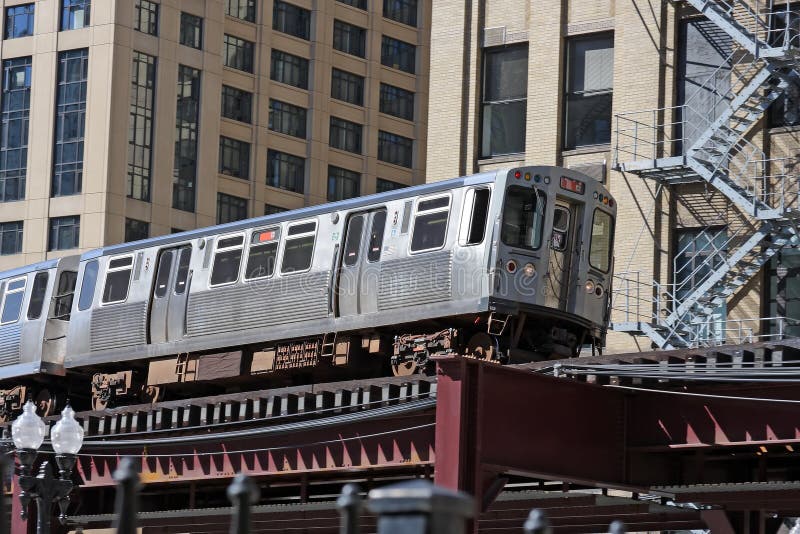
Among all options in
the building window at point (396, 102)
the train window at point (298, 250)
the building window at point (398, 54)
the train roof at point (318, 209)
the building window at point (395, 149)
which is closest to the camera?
the train roof at point (318, 209)

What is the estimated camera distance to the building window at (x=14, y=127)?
72.3 meters

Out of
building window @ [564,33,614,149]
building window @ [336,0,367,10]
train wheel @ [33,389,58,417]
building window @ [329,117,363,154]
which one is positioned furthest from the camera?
building window @ [336,0,367,10]

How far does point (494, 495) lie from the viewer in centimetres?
1769

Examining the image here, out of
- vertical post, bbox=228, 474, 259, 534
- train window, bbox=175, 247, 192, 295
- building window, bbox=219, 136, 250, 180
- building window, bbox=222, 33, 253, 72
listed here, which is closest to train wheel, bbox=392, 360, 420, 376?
train window, bbox=175, 247, 192, 295

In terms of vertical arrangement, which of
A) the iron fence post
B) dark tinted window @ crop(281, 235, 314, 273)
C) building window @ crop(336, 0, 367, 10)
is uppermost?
building window @ crop(336, 0, 367, 10)

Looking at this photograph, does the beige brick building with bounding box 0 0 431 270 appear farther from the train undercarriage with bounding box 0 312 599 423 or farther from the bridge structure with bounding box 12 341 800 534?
the bridge structure with bounding box 12 341 800 534

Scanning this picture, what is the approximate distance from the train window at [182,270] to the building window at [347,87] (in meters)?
52.9

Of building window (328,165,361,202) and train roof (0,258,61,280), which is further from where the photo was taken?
building window (328,165,361,202)

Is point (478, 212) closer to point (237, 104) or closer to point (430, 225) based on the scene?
point (430, 225)

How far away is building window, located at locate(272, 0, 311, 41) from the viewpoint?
79.7 meters

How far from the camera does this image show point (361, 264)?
85.0 feet

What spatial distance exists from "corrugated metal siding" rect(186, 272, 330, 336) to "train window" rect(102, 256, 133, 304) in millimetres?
2166

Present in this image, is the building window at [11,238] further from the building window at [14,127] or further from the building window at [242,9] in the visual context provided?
the building window at [242,9]

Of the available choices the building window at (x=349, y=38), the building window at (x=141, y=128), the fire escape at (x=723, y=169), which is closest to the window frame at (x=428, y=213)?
the fire escape at (x=723, y=169)
